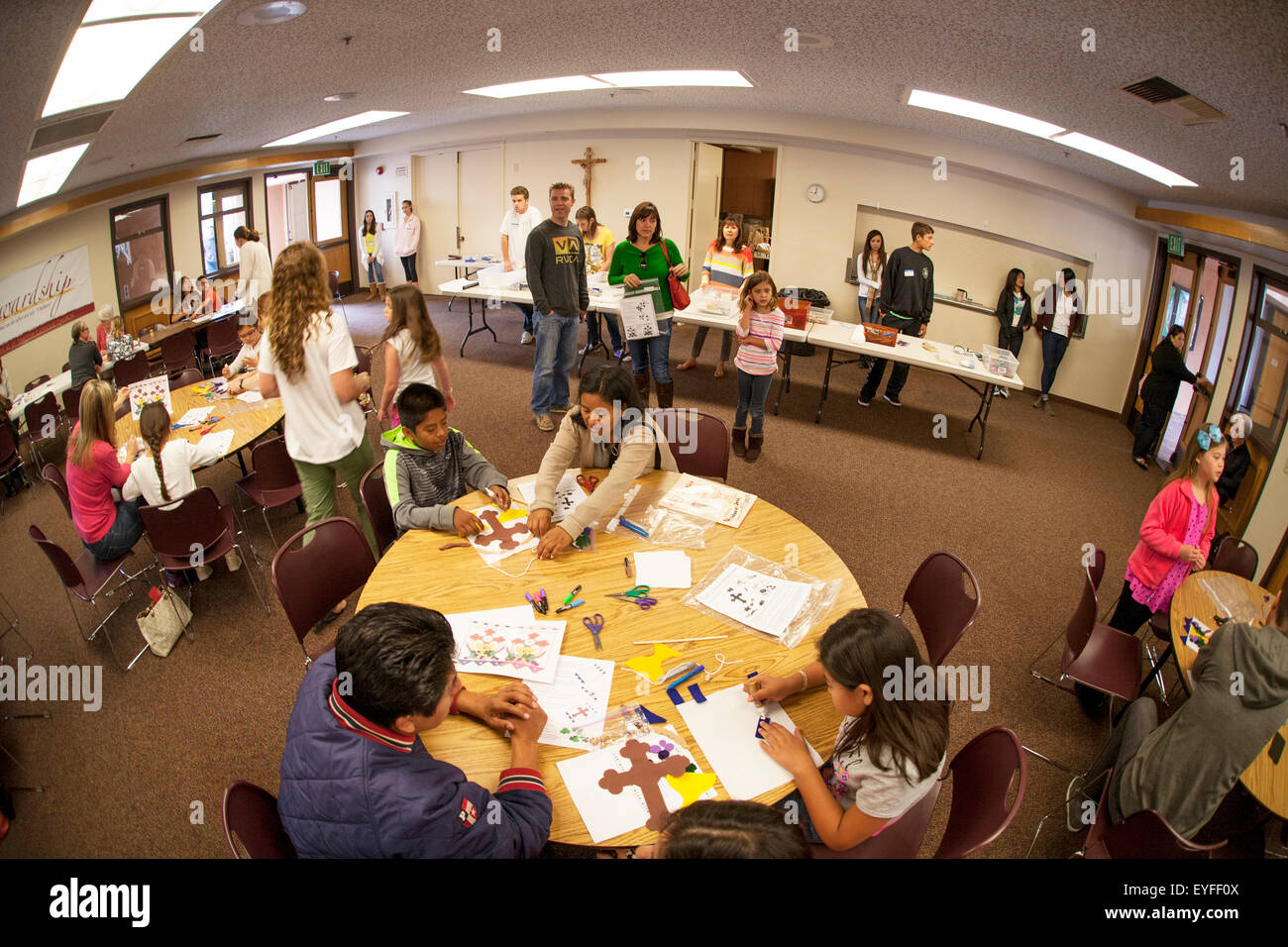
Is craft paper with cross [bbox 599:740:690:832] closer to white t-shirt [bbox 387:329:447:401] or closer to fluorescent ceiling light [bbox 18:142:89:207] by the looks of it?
white t-shirt [bbox 387:329:447:401]

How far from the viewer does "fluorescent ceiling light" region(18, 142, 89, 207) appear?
3.75m

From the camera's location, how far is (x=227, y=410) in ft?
15.4

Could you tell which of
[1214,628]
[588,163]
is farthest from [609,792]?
[588,163]

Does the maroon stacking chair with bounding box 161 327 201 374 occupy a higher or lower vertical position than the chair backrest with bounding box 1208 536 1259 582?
higher

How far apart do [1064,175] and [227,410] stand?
28.0 ft

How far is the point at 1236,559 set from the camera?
343 centimetres

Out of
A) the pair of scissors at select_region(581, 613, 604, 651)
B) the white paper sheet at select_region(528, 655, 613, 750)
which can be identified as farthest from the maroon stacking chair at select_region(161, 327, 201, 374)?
the white paper sheet at select_region(528, 655, 613, 750)

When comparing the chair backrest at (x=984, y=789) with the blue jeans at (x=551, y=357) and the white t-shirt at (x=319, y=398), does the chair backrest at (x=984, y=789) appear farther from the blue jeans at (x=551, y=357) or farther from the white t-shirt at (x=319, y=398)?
the blue jeans at (x=551, y=357)

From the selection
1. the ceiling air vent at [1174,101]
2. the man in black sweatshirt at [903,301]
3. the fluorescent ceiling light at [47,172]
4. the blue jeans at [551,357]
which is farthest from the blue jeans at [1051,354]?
the fluorescent ceiling light at [47,172]

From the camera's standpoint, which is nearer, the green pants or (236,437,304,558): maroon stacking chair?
the green pants

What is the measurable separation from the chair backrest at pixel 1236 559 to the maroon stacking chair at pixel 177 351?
8.38 metres

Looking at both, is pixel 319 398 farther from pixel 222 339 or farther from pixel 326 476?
pixel 222 339

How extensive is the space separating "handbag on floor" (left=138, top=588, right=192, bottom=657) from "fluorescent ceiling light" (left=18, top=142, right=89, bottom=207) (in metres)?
2.47
